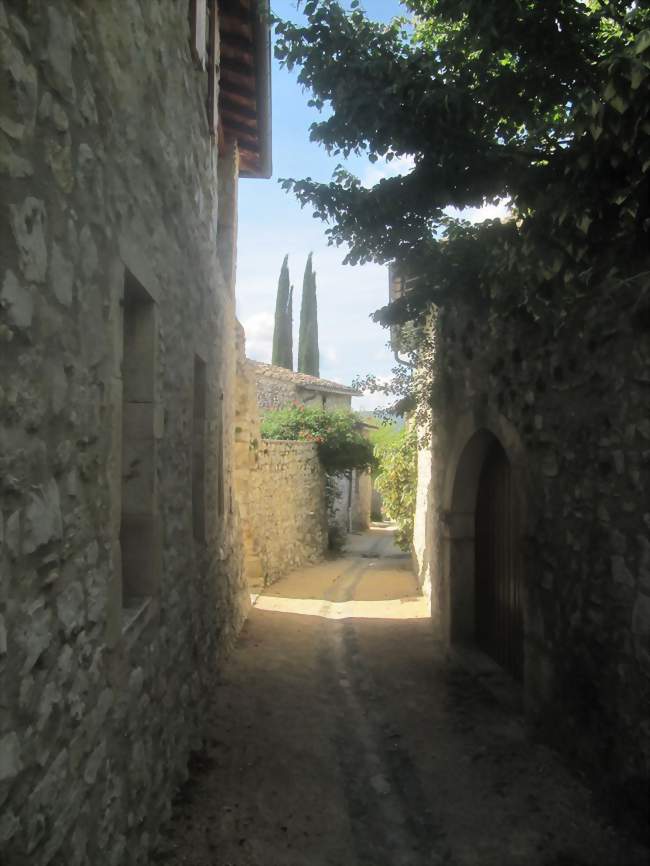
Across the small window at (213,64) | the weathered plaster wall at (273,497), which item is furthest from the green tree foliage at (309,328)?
the small window at (213,64)

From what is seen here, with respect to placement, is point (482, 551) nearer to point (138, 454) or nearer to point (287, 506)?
point (138, 454)

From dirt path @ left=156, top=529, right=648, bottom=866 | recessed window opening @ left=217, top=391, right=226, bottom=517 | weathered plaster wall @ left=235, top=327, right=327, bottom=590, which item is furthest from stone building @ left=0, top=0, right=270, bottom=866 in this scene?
weathered plaster wall @ left=235, top=327, right=327, bottom=590

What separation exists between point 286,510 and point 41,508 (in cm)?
1037

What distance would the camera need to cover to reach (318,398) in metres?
22.4

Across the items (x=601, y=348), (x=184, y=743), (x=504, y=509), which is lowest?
(x=184, y=743)

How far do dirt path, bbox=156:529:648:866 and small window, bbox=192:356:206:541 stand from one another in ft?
4.44

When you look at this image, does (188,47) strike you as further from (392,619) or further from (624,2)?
(392,619)

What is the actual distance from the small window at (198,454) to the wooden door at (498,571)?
2477 mm

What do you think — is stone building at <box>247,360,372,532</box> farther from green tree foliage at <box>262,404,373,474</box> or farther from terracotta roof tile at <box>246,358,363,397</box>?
green tree foliage at <box>262,404,373,474</box>

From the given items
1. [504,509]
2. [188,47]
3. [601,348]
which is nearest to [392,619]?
[504,509]

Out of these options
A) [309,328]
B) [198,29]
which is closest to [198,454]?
[198,29]

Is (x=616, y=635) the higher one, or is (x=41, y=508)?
(x=41, y=508)

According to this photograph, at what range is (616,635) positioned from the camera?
10.9 feet

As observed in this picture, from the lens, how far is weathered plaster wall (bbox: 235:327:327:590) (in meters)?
9.57
